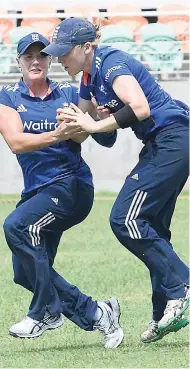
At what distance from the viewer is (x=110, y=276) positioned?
31.3 feet

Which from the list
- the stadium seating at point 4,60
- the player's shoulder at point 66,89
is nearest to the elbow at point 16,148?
the player's shoulder at point 66,89

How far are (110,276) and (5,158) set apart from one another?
952 cm

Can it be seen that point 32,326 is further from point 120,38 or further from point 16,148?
point 120,38

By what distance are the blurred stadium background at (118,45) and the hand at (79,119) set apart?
40.1 feet

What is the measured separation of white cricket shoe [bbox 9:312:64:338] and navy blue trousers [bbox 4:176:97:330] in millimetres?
40

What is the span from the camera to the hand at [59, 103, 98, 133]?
6.03 metres

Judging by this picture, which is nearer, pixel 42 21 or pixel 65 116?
pixel 65 116

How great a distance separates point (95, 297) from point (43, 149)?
2207mm

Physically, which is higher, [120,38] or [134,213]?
[134,213]

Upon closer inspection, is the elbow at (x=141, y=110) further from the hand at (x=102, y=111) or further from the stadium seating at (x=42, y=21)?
the stadium seating at (x=42, y=21)

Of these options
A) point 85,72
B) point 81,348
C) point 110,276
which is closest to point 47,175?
point 85,72

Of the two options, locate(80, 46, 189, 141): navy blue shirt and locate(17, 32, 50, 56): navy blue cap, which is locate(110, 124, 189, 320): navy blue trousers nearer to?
locate(80, 46, 189, 141): navy blue shirt

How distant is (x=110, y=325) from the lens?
6.57 metres

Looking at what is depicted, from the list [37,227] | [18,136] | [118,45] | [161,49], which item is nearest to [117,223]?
[37,227]
